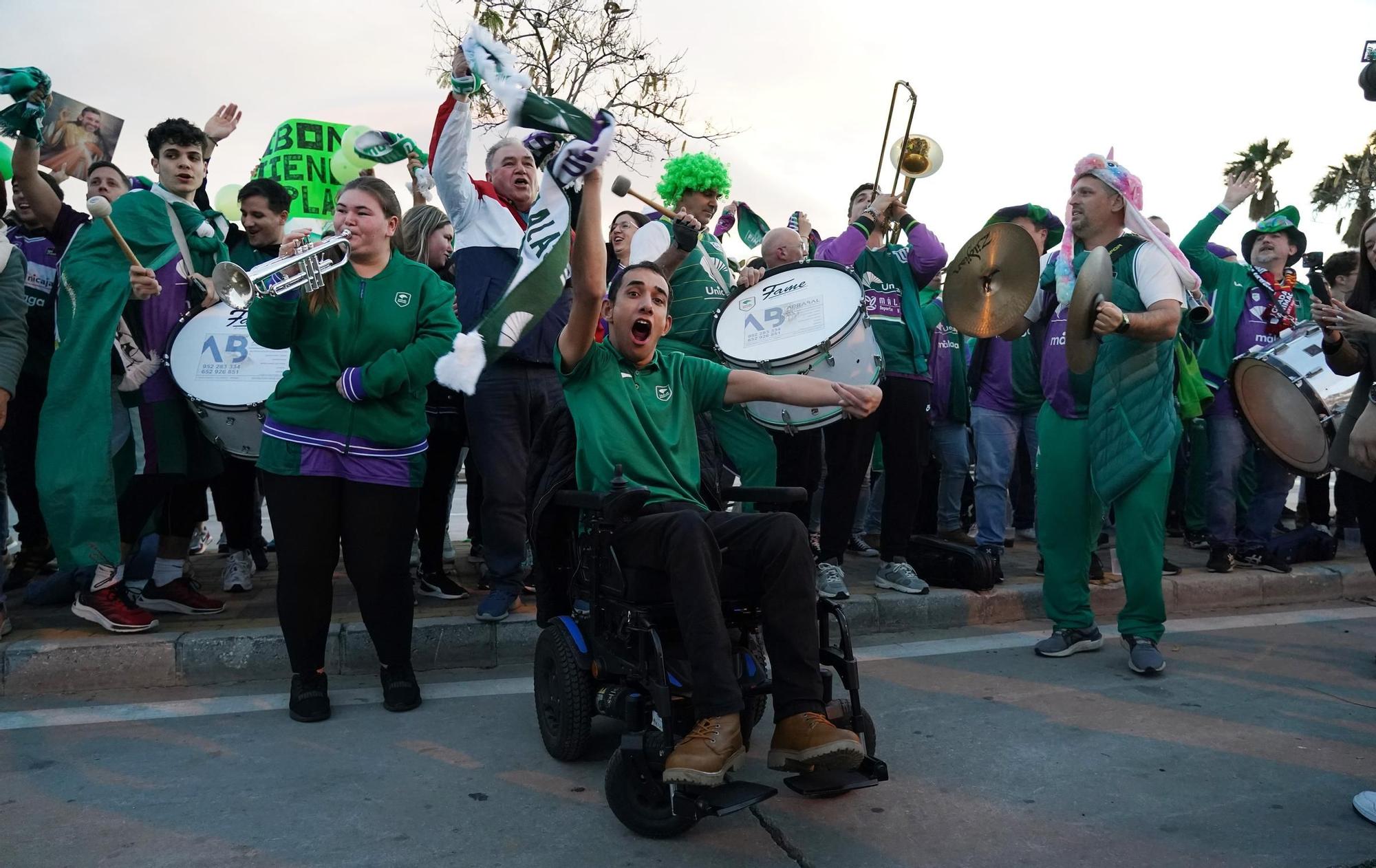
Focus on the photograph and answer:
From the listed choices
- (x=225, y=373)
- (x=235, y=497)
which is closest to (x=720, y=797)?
(x=225, y=373)

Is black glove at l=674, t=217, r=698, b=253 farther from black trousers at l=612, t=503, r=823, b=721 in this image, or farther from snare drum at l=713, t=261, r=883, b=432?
black trousers at l=612, t=503, r=823, b=721

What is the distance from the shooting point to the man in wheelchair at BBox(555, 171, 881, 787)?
9.17ft

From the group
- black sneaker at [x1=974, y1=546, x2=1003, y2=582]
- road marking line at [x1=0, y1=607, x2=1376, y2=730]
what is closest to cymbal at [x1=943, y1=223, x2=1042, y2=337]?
black sneaker at [x1=974, y1=546, x2=1003, y2=582]

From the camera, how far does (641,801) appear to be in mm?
2893

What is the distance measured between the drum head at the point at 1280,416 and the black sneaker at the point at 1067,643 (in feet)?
5.12

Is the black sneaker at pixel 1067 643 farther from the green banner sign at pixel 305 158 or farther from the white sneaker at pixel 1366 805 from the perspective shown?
the green banner sign at pixel 305 158

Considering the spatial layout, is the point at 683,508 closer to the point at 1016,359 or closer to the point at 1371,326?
the point at 1371,326

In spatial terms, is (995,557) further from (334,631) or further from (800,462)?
(334,631)

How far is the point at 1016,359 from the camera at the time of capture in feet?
21.6

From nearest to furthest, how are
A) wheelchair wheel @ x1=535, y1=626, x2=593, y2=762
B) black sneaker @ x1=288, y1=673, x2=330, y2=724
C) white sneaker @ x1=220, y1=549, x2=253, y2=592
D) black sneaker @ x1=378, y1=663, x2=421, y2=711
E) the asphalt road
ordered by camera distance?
the asphalt road, wheelchair wheel @ x1=535, y1=626, x2=593, y2=762, black sneaker @ x1=288, y1=673, x2=330, y2=724, black sneaker @ x1=378, y1=663, x2=421, y2=711, white sneaker @ x1=220, y1=549, x2=253, y2=592

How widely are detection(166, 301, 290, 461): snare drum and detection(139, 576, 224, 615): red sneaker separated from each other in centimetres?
78

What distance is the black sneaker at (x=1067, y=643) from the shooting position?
4.91 metres

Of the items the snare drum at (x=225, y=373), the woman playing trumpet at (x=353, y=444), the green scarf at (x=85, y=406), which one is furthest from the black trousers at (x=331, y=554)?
the green scarf at (x=85, y=406)

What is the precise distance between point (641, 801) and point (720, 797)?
0.96 feet
